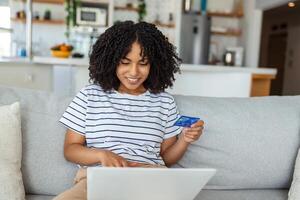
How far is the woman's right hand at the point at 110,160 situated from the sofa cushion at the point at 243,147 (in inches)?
15.5

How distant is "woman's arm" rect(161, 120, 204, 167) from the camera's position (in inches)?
44.8

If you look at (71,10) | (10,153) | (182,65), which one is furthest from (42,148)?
(71,10)

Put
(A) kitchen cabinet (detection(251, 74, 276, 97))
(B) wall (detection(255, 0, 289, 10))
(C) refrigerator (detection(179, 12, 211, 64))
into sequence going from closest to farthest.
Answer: (A) kitchen cabinet (detection(251, 74, 276, 97)), (B) wall (detection(255, 0, 289, 10)), (C) refrigerator (detection(179, 12, 211, 64))

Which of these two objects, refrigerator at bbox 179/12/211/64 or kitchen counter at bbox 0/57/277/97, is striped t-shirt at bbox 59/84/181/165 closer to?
kitchen counter at bbox 0/57/277/97

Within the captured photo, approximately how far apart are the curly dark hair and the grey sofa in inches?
6.4

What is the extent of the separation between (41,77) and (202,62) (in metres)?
2.47

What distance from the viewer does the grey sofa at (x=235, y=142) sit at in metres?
1.30

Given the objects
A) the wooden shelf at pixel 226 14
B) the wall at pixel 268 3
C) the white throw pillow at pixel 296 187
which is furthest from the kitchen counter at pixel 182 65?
the wooden shelf at pixel 226 14

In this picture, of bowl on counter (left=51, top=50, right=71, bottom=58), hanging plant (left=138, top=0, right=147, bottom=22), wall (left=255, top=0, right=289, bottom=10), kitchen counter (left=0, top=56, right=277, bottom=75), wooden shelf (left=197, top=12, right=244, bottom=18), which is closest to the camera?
kitchen counter (left=0, top=56, right=277, bottom=75)

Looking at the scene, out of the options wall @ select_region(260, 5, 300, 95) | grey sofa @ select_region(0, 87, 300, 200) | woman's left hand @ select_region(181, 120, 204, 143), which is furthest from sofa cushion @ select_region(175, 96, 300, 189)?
wall @ select_region(260, 5, 300, 95)

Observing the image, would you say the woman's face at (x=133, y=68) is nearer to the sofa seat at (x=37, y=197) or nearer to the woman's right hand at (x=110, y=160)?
the woman's right hand at (x=110, y=160)

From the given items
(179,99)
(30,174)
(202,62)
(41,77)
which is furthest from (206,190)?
(202,62)

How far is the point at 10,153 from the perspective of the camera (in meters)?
1.12

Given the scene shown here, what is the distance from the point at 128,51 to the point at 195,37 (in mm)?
4084
